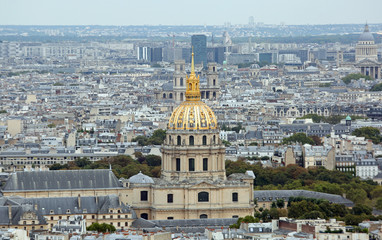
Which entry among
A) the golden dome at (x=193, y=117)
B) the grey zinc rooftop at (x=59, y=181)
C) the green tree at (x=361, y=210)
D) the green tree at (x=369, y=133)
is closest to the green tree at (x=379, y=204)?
the green tree at (x=361, y=210)

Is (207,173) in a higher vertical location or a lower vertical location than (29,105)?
higher

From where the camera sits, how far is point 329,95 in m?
189

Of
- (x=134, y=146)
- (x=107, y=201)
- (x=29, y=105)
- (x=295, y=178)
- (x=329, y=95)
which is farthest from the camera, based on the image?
(x=329, y=95)

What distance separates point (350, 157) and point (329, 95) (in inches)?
3541

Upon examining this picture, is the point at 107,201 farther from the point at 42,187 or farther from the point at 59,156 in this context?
the point at 59,156

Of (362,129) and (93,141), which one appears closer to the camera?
(93,141)

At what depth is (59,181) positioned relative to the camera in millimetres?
75438

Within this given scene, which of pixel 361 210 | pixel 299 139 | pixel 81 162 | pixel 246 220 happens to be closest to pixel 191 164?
pixel 361 210

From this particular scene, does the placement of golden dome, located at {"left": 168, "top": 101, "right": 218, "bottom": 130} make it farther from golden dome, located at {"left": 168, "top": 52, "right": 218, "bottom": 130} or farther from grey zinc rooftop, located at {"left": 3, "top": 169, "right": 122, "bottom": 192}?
grey zinc rooftop, located at {"left": 3, "top": 169, "right": 122, "bottom": 192}

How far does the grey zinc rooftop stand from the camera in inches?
2958

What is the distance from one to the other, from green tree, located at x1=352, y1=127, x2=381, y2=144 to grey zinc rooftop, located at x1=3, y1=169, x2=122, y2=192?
42.8 meters

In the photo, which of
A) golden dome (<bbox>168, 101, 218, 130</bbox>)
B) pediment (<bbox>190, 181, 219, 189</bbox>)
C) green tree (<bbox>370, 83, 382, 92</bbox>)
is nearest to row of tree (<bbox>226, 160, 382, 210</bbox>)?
pediment (<bbox>190, 181, 219, 189</bbox>)

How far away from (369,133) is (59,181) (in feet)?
158

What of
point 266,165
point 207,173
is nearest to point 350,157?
point 266,165
